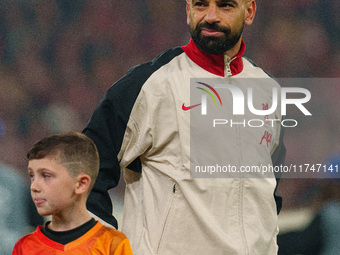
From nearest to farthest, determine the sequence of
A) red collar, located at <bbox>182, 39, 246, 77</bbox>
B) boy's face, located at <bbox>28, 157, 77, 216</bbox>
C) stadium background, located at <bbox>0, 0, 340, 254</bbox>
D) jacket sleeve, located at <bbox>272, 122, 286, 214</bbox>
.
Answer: boy's face, located at <bbox>28, 157, 77, 216</bbox> < red collar, located at <bbox>182, 39, 246, 77</bbox> < jacket sleeve, located at <bbox>272, 122, 286, 214</bbox> < stadium background, located at <bbox>0, 0, 340, 254</bbox>

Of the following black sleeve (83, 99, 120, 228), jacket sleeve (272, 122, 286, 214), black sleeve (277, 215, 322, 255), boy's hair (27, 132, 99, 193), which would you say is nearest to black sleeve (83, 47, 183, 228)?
black sleeve (83, 99, 120, 228)

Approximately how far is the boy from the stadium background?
1.08m

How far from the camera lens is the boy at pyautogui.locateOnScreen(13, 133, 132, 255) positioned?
51.6 inches

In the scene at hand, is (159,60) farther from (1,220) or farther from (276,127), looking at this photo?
(1,220)

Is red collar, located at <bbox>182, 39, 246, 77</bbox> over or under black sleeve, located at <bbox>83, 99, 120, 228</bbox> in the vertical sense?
over

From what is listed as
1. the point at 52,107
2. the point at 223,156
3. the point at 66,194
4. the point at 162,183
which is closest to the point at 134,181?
the point at 162,183

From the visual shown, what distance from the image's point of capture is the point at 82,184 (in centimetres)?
136

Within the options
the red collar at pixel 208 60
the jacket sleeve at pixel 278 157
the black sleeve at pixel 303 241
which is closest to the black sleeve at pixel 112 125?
the red collar at pixel 208 60

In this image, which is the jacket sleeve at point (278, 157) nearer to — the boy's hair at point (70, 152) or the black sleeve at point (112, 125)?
the black sleeve at point (112, 125)

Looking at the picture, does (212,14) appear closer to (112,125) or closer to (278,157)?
(112,125)

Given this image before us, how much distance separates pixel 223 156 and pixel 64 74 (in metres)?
0.99

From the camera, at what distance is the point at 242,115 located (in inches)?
66.5

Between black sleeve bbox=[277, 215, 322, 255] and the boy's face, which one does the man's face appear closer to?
the boy's face

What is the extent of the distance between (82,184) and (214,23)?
0.62 m
